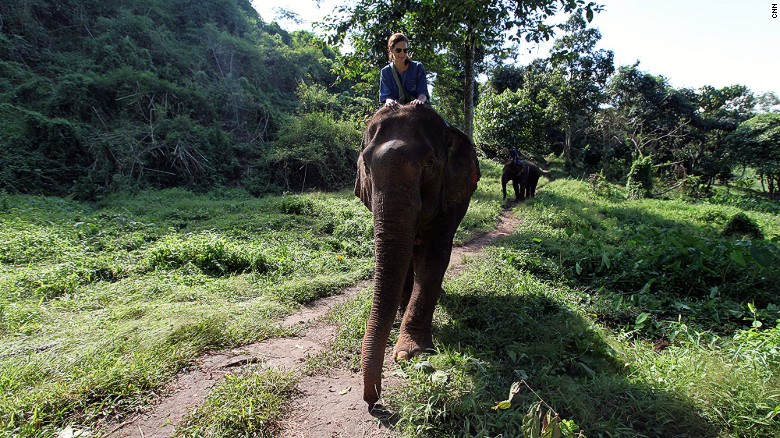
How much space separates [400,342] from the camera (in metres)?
3.24

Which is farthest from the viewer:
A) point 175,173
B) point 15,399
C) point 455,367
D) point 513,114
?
point 513,114

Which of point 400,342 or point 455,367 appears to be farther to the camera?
point 400,342

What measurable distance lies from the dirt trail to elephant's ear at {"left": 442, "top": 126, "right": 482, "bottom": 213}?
1.60 m

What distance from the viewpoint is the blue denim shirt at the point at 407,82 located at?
3.88 metres

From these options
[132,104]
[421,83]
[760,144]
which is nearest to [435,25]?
[421,83]

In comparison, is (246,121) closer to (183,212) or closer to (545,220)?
(183,212)

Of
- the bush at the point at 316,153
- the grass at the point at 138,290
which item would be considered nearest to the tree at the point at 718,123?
the bush at the point at 316,153

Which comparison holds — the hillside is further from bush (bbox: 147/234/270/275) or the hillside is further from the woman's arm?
the woman's arm

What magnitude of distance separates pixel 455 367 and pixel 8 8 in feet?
68.6

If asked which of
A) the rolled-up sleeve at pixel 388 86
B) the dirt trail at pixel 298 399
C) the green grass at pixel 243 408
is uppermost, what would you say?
the rolled-up sleeve at pixel 388 86

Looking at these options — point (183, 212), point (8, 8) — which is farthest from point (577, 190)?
point (8, 8)

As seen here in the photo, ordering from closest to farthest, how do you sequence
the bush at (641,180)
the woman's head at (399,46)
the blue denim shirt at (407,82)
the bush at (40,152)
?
the woman's head at (399,46)
the blue denim shirt at (407,82)
the bush at (40,152)
the bush at (641,180)

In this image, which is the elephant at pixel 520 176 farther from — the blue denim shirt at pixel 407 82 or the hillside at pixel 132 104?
the blue denim shirt at pixel 407 82

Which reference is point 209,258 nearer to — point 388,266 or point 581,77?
point 388,266
